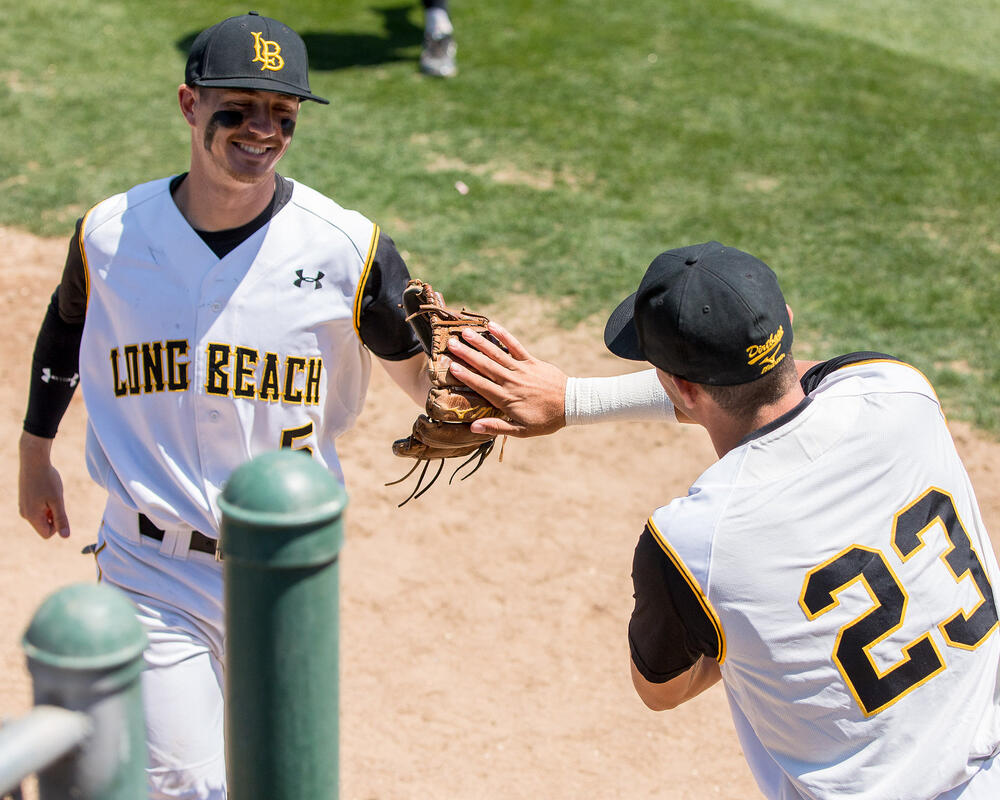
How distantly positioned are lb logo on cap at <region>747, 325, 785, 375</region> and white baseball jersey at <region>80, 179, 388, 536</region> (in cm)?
115

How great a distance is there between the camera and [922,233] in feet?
24.7

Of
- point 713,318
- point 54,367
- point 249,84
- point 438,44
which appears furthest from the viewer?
point 438,44

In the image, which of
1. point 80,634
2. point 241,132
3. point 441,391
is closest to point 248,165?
point 241,132

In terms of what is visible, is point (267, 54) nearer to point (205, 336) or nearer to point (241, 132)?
point (241, 132)

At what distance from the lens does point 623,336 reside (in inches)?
102

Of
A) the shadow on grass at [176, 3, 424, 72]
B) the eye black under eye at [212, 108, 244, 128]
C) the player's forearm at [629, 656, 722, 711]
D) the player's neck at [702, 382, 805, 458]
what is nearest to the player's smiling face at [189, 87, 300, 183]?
the eye black under eye at [212, 108, 244, 128]

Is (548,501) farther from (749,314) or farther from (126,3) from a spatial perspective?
(126,3)

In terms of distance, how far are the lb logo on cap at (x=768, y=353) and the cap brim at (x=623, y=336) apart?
344 millimetres

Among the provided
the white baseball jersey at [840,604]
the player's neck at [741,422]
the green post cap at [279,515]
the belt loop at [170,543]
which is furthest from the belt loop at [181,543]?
the green post cap at [279,515]

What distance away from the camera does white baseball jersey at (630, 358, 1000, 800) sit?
203 cm

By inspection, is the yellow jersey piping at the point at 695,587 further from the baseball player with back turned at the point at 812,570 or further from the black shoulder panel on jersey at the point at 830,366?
the black shoulder panel on jersey at the point at 830,366

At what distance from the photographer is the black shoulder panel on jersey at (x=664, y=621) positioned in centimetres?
207

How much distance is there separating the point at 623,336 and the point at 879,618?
86cm

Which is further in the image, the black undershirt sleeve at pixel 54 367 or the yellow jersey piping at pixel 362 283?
the black undershirt sleeve at pixel 54 367
